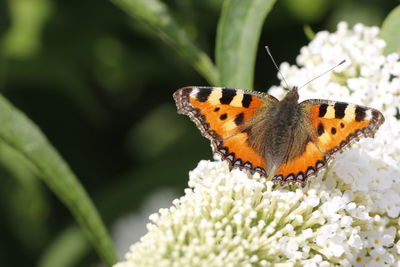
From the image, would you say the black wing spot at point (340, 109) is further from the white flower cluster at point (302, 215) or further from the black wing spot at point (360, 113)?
the white flower cluster at point (302, 215)

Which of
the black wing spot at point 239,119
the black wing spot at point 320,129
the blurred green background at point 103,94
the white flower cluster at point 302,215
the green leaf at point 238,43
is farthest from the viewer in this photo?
the blurred green background at point 103,94

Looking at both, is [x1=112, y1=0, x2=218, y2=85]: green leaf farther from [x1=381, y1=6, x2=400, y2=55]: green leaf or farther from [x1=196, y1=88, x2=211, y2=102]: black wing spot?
[x1=381, y1=6, x2=400, y2=55]: green leaf

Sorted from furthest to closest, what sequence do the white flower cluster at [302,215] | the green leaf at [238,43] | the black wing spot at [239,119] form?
the green leaf at [238,43]
the black wing spot at [239,119]
the white flower cluster at [302,215]

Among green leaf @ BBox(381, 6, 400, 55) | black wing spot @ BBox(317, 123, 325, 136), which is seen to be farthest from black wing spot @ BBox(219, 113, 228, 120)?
green leaf @ BBox(381, 6, 400, 55)

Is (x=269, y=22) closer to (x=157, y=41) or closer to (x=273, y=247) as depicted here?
(x=157, y=41)

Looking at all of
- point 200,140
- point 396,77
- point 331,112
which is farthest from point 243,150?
point 200,140

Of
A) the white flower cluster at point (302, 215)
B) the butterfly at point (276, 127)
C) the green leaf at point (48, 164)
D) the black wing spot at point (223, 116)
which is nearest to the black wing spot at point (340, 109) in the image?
the butterfly at point (276, 127)
